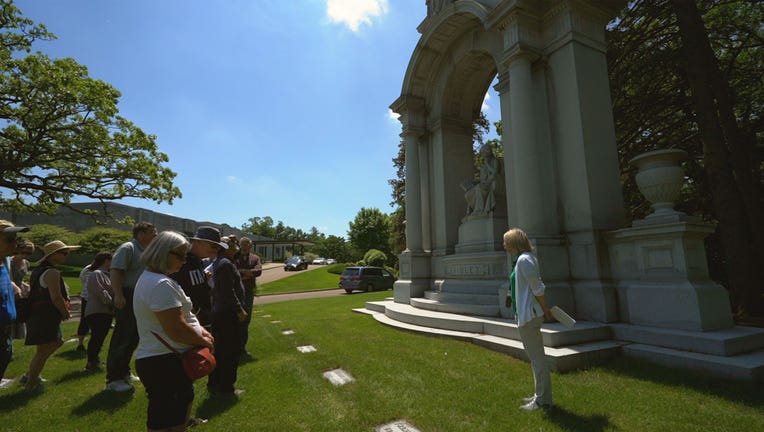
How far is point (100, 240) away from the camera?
98.8ft

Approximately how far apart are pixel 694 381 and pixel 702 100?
5.85 metres

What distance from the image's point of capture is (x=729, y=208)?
22.7 feet

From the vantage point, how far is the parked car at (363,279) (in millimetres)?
21484

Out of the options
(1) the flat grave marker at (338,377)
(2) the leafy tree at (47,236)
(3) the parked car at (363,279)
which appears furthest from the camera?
(2) the leafy tree at (47,236)

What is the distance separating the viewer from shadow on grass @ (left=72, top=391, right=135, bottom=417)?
372 cm

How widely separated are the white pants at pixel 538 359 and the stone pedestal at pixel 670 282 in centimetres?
313

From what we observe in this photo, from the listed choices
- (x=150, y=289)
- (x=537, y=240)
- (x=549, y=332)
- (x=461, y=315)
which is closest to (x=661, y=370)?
(x=549, y=332)

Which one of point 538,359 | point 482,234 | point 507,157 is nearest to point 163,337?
point 538,359

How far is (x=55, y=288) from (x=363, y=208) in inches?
2079

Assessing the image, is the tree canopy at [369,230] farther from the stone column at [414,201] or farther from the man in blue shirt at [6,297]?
the man in blue shirt at [6,297]

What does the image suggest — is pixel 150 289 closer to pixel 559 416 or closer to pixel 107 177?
pixel 559 416

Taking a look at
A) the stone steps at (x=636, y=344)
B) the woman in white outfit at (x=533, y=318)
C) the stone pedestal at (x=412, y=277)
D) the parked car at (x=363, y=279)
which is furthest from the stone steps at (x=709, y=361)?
the parked car at (x=363, y=279)

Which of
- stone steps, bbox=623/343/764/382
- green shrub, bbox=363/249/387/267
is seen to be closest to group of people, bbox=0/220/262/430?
stone steps, bbox=623/343/764/382

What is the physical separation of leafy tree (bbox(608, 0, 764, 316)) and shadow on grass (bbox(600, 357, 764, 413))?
4.30 metres
